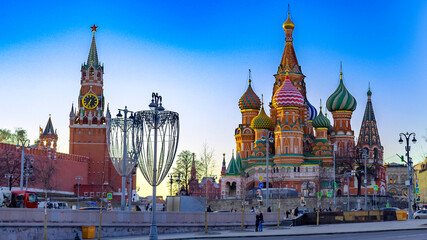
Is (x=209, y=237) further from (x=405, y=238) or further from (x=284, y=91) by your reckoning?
(x=284, y=91)

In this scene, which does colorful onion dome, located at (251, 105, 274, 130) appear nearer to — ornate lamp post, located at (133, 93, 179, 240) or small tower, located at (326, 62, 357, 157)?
small tower, located at (326, 62, 357, 157)

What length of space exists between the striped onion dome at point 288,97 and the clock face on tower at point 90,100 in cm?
3995

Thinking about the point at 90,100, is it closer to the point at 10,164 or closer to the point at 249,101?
the point at 249,101

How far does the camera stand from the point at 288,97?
93.5 m

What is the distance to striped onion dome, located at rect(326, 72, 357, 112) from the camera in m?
101

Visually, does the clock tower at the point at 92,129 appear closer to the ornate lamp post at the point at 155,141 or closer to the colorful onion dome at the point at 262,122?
the colorful onion dome at the point at 262,122

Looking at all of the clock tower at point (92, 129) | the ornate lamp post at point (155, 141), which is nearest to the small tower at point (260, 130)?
the clock tower at point (92, 129)

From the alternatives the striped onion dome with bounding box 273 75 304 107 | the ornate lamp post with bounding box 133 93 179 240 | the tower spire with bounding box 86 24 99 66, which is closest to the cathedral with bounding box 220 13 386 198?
the striped onion dome with bounding box 273 75 304 107

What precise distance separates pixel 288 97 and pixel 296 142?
21.3 ft

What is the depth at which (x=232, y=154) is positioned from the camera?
97.5 meters

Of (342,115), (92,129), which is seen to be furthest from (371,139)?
(92,129)

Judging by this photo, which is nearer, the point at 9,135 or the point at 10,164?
the point at 10,164

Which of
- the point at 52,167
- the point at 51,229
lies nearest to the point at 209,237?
the point at 51,229

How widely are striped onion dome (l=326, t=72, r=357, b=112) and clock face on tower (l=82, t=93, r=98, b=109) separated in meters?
43.5
